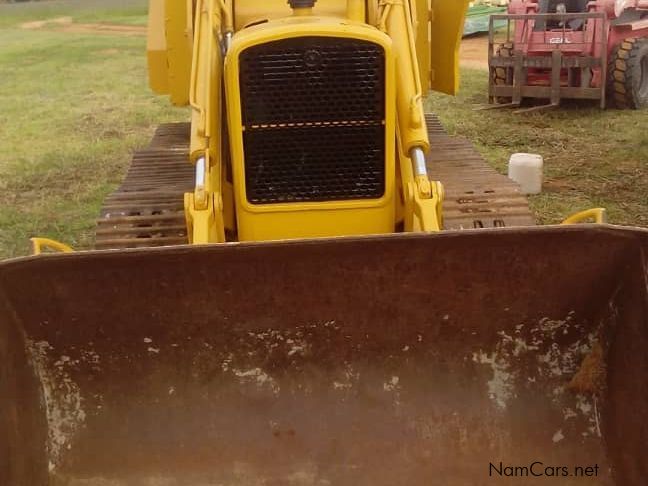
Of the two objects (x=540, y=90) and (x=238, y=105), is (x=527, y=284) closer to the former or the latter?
(x=238, y=105)

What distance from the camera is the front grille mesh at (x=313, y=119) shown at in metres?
3.31

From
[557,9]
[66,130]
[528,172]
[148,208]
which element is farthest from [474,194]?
[66,130]

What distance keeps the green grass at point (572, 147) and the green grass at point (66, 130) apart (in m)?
3.63

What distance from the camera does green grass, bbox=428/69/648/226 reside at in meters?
7.08

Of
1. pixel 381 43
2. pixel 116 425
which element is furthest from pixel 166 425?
pixel 381 43

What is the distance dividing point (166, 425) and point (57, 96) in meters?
11.4

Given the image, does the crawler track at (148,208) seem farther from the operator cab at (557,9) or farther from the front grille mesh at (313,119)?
the operator cab at (557,9)

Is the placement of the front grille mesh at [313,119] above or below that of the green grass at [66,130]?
above

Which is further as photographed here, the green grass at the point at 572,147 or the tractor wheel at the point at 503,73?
the tractor wheel at the point at 503,73

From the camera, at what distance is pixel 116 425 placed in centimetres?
296

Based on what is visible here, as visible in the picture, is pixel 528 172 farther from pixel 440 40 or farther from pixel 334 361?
pixel 334 361

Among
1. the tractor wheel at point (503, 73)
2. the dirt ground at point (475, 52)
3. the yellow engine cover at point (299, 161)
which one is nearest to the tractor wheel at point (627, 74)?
the tractor wheel at point (503, 73)

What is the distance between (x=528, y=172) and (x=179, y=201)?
372 cm

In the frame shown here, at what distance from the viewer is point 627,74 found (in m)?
10.4
